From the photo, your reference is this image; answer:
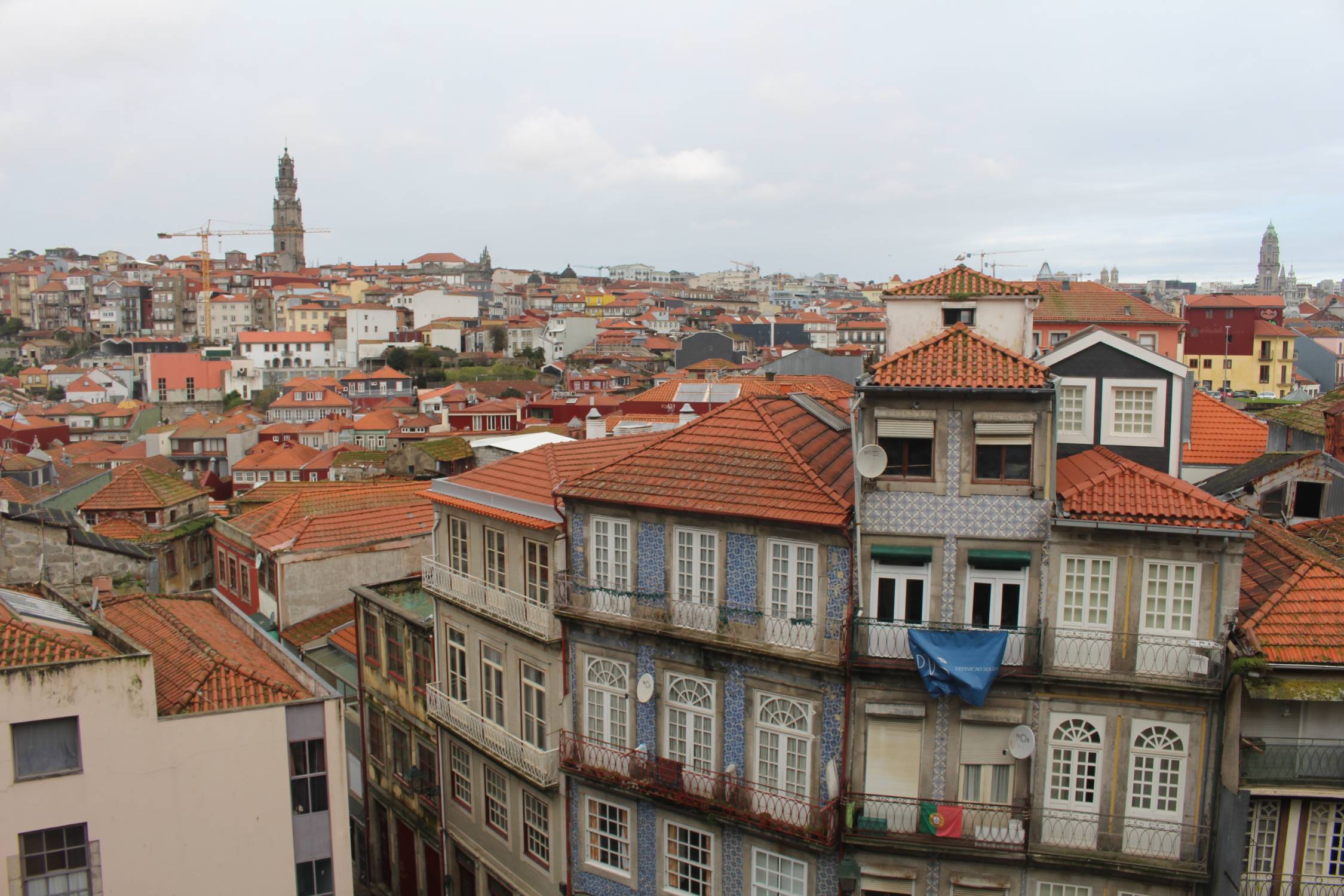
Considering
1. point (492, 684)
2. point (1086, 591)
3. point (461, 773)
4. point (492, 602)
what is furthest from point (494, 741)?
point (1086, 591)

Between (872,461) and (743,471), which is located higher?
(872,461)

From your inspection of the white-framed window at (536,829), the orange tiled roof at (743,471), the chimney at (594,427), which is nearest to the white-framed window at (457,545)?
the orange tiled roof at (743,471)

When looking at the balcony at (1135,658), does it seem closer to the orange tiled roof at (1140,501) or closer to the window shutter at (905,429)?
the orange tiled roof at (1140,501)

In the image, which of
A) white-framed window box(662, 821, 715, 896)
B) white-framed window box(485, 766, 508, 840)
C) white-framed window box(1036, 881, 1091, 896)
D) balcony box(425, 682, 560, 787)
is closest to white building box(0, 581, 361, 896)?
balcony box(425, 682, 560, 787)

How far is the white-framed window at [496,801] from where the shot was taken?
19.6 meters

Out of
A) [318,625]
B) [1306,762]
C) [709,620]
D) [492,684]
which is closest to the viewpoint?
[1306,762]

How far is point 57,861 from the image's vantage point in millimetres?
13914

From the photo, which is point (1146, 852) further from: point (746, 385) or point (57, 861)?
point (746, 385)

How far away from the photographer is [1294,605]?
→ 13195 mm

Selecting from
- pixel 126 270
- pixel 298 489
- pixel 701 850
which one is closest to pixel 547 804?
pixel 701 850

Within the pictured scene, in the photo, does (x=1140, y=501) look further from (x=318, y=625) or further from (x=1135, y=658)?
(x=318, y=625)

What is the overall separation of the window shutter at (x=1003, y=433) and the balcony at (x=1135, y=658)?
2656 millimetres

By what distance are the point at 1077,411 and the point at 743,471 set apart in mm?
5538

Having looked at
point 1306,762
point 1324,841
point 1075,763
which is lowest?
point 1324,841
